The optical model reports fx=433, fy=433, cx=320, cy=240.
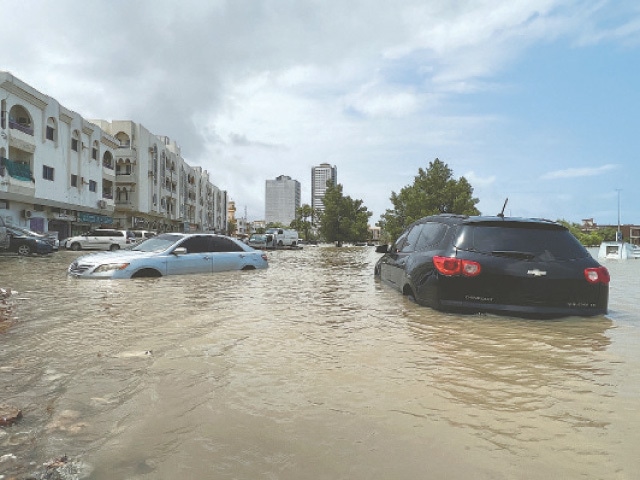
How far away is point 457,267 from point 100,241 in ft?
97.5

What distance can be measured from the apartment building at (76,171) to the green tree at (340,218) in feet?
74.5

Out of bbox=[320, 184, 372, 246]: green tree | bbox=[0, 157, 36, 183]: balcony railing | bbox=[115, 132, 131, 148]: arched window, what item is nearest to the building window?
bbox=[0, 157, 36, 183]: balcony railing

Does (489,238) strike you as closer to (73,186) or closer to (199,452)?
(199,452)

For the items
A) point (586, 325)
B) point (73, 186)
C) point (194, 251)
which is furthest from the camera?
point (73, 186)

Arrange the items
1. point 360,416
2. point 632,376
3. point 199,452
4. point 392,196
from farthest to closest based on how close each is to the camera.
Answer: point 392,196 < point 632,376 < point 360,416 < point 199,452

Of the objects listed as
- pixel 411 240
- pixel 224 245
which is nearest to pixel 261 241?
pixel 224 245

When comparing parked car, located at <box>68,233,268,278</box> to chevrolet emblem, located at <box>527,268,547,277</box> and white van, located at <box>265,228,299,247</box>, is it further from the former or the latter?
white van, located at <box>265,228,299,247</box>

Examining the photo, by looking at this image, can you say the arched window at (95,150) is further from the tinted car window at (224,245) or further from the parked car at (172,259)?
the tinted car window at (224,245)

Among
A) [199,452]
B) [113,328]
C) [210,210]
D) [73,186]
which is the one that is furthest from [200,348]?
[210,210]

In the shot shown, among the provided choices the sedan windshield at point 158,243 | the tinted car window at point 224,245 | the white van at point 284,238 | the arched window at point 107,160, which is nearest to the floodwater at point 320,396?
the sedan windshield at point 158,243

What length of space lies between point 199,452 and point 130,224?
53.8 meters

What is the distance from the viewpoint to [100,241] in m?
29.8

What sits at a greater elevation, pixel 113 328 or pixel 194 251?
pixel 194 251

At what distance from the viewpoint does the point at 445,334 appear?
4758 millimetres
